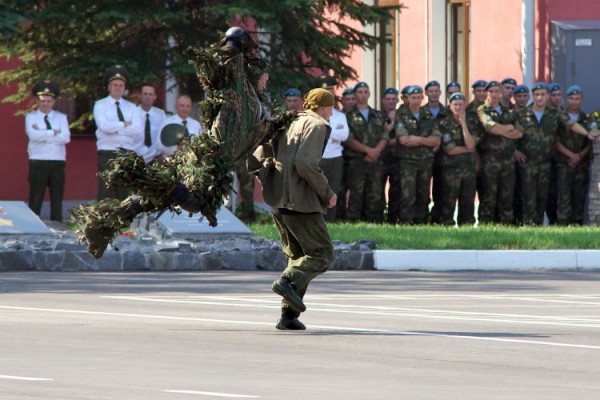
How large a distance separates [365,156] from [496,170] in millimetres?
1845

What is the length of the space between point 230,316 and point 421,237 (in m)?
8.04

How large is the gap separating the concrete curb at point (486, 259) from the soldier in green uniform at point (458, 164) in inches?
167

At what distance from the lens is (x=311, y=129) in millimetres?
12648

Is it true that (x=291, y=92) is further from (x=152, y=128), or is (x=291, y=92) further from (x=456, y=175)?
(x=456, y=175)

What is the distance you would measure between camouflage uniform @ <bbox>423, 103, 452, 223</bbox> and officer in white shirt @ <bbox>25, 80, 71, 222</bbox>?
5051 mm

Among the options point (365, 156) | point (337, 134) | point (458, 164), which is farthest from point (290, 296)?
point (458, 164)

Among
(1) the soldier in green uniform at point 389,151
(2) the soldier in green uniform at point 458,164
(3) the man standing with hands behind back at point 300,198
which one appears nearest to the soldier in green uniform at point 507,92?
(2) the soldier in green uniform at point 458,164

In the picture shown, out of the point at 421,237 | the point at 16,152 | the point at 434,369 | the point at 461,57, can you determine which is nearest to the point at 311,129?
the point at 434,369

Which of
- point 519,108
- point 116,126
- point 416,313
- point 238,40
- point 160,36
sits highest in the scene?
point 160,36

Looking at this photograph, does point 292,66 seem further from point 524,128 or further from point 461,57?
point 461,57

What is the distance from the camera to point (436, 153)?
82.6 ft

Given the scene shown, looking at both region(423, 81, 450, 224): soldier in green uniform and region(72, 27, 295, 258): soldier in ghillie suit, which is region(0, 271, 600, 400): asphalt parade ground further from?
region(423, 81, 450, 224): soldier in green uniform

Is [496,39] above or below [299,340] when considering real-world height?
above

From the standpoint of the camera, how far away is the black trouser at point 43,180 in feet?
80.8
